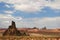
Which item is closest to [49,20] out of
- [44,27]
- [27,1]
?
[44,27]

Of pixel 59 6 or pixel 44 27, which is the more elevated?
pixel 59 6

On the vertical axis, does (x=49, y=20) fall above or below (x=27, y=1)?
below

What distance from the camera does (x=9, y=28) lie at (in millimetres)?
11617

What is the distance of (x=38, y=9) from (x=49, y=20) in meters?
0.61

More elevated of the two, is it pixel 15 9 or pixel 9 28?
pixel 15 9

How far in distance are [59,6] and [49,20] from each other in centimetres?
67

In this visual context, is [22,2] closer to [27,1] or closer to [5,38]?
[27,1]

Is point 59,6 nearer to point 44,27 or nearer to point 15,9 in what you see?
point 44,27

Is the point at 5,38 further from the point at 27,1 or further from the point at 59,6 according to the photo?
the point at 59,6

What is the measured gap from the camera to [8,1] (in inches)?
462

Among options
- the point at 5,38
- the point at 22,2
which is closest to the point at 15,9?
the point at 22,2

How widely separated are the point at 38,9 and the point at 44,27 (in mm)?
740

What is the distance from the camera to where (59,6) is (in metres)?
11.7

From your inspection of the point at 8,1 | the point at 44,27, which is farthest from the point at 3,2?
the point at 44,27
